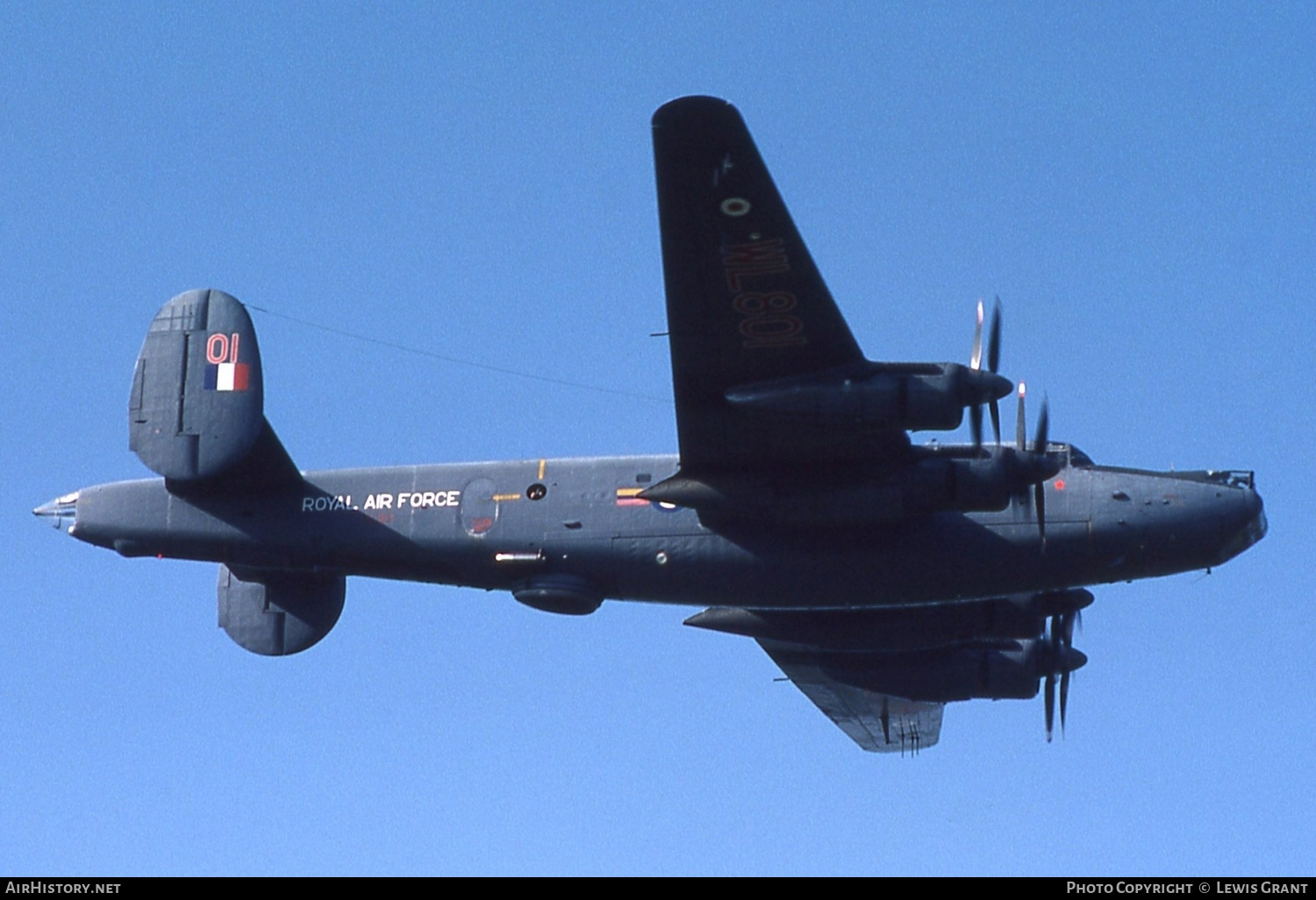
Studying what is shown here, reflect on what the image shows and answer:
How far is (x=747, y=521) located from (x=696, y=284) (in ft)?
16.5

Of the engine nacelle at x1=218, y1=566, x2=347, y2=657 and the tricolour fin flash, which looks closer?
the tricolour fin flash

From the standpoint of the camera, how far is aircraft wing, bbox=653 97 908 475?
27.3 meters

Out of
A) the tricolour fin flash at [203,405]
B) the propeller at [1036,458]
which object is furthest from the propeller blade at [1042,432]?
the tricolour fin flash at [203,405]

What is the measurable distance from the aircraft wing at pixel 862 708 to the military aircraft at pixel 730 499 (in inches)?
53.2

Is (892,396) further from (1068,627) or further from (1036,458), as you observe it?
(1068,627)

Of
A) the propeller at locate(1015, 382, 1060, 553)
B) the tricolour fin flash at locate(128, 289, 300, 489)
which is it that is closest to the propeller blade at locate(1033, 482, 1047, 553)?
the propeller at locate(1015, 382, 1060, 553)

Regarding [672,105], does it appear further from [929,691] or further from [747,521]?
[929,691]

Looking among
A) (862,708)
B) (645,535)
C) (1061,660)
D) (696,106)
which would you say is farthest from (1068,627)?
(696,106)

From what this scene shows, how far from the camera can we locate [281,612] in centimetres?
3625

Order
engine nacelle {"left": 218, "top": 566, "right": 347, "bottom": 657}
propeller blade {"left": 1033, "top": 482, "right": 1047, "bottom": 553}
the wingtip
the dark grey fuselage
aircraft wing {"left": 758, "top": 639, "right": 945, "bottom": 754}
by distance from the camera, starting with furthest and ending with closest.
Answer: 1. aircraft wing {"left": 758, "top": 639, "right": 945, "bottom": 754}
2. engine nacelle {"left": 218, "top": 566, "right": 347, "bottom": 657}
3. the dark grey fuselage
4. propeller blade {"left": 1033, "top": 482, "right": 1047, "bottom": 553}
5. the wingtip

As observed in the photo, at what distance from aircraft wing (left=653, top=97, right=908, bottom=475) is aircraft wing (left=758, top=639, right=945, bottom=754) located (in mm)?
7949

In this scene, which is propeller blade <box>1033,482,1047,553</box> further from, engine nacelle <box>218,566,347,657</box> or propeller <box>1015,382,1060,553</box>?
engine nacelle <box>218,566,347,657</box>
